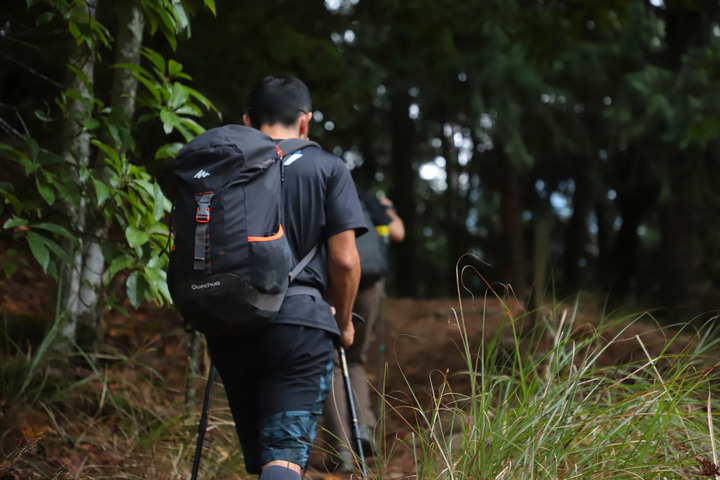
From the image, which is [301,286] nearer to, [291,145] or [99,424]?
[291,145]

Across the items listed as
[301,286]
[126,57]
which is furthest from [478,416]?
[126,57]

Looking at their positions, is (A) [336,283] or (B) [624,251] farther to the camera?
(B) [624,251]

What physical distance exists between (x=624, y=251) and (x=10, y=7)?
48.1 feet

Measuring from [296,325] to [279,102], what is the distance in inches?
36.6

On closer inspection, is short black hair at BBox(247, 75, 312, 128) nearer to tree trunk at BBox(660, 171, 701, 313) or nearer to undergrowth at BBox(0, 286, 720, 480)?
undergrowth at BBox(0, 286, 720, 480)

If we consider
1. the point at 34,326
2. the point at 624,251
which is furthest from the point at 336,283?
the point at 624,251

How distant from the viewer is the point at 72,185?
3260mm

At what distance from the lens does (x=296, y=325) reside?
267 centimetres

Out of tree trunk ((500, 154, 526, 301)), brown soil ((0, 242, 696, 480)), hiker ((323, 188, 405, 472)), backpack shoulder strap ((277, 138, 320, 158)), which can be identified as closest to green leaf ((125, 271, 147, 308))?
brown soil ((0, 242, 696, 480))

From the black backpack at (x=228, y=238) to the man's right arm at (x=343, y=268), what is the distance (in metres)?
0.31

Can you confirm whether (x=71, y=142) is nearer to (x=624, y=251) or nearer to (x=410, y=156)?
(x=410, y=156)

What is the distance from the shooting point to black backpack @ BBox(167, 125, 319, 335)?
2439 mm

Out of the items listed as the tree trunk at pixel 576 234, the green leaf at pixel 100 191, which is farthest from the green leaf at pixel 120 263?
the tree trunk at pixel 576 234

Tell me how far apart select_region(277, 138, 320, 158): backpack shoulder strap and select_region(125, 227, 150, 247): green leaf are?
0.77m
